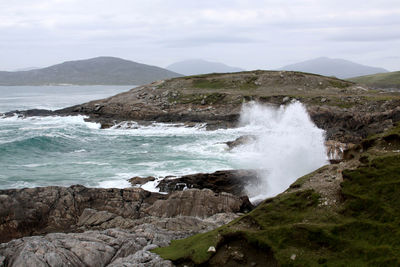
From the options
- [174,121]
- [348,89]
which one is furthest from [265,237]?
[348,89]

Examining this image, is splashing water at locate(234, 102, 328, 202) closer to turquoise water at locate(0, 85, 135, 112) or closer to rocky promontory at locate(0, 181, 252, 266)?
rocky promontory at locate(0, 181, 252, 266)

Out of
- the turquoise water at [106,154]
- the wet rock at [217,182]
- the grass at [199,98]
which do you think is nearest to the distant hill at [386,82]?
the grass at [199,98]

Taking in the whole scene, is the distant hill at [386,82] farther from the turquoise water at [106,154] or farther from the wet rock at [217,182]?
the wet rock at [217,182]

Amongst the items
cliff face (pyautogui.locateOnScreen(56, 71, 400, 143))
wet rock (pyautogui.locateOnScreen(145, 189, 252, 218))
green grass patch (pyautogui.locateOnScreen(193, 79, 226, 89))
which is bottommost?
wet rock (pyautogui.locateOnScreen(145, 189, 252, 218))

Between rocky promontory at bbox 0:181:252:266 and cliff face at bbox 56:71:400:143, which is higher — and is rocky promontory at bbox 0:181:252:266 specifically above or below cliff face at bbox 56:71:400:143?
below

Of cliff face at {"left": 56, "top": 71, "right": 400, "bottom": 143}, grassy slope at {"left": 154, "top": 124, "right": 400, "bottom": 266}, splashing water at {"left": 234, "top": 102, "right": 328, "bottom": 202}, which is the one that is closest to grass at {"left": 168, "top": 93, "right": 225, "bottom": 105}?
cliff face at {"left": 56, "top": 71, "right": 400, "bottom": 143}

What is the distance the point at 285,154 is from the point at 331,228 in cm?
1632

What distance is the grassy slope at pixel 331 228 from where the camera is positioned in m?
8.71

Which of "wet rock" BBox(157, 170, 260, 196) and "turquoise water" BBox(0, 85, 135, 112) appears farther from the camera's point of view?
"turquoise water" BBox(0, 85, 135, 112)

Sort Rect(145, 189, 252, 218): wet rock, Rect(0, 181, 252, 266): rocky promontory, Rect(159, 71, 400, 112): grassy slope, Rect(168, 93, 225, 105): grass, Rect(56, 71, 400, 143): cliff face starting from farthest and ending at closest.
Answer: Rect(168, 93, 225, 105): grass
Rect(159, 71, 400, 112): grassy slope
Rect(56, 71, 400, 143): cliff face
Rect(145, 189, 252, 218): wet rock
Rect(0, 181, 252, 266): rocky promontory

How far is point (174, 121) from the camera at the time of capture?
165 feet

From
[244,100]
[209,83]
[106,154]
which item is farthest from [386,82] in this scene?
[106,154]

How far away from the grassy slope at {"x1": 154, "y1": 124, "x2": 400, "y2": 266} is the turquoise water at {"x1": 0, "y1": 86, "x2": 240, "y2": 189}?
13440 millimetres

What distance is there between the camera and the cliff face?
3962cm
